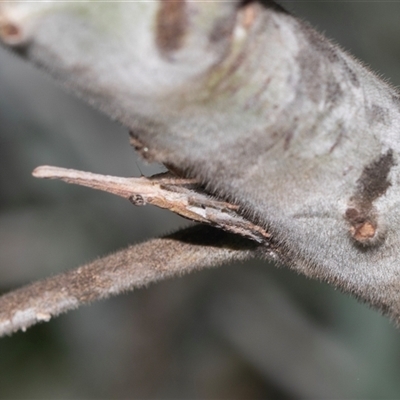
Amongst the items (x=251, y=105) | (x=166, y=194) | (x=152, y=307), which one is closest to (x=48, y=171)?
(x=166, y=194)

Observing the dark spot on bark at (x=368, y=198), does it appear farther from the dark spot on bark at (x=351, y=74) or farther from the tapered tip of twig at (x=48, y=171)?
the tapered tip of twig at (x=48, y=171)

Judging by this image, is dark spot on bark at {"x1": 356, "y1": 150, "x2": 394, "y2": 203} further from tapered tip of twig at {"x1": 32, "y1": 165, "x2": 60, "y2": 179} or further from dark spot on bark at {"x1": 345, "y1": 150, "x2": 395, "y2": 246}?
tapered tip of twig at {"x1": 32, "y1": 165, "x2": 60, "y2": 179}

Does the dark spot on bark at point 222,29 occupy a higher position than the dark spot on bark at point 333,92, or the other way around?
the dark spot on bark at point 222,29

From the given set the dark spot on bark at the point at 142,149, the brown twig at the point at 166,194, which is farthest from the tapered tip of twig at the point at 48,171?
the dark spot on bark at the point at 142,149

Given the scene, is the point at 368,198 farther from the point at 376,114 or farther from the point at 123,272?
the point at 123,272

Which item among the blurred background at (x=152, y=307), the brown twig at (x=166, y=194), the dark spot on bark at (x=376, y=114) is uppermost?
the dark spot on bark at (x=376, y=114)
